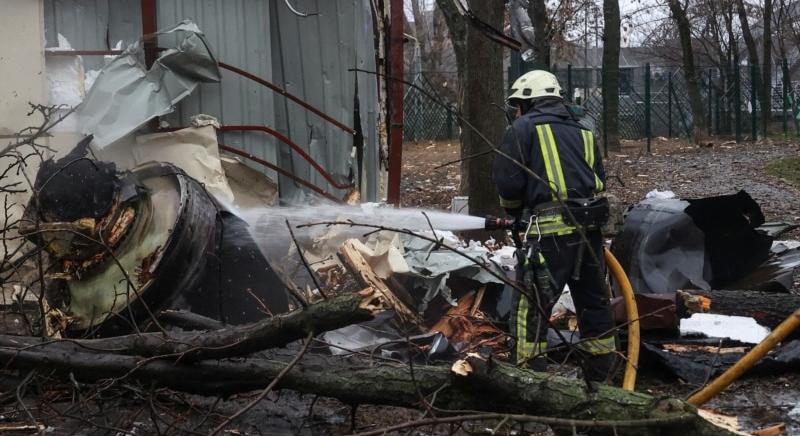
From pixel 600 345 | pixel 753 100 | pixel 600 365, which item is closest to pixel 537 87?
pixel 600 345

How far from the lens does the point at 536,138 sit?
4.86 meters

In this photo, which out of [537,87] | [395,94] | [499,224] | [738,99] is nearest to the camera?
[499,224]

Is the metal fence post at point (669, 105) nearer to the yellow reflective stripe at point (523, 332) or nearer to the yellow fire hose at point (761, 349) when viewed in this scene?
the yellow reflective stripe at point (523, 332)

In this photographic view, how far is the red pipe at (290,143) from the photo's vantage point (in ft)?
26.0

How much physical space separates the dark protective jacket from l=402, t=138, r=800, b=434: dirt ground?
31 centimetres

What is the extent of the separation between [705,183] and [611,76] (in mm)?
5701

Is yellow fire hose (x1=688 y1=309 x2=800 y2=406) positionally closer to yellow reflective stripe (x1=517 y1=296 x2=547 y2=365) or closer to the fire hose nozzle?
yellow reflective stripe (x1=517 y1=296 x2=547 y2=365)

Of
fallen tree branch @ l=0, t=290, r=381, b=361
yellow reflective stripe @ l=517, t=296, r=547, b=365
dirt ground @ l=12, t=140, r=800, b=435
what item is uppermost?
fallen tree branch @ l=0, t=290, r=381, b=361

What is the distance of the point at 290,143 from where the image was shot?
27.2 ft

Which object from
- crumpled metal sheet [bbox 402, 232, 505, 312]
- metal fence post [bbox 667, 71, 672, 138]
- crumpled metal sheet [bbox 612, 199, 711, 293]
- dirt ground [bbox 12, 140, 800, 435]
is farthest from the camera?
metal fence post [bbox 667, 71, 672, 138]

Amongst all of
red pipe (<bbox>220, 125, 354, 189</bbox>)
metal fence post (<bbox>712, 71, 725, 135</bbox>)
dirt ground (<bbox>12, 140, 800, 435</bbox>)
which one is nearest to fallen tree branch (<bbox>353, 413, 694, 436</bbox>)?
dirt ground (<bbox>12, 140, 800, 435</bbox>)

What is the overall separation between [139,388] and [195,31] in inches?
164

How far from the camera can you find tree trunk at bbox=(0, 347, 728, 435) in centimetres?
329

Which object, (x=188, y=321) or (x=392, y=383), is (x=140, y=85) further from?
(x=392, y=383)
